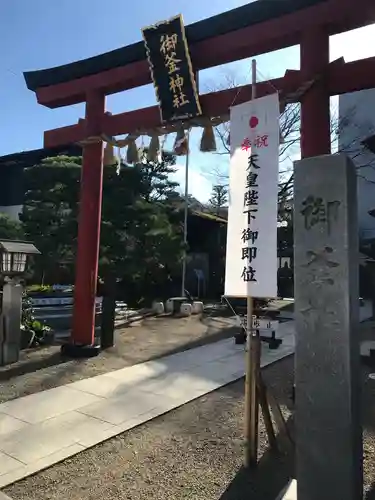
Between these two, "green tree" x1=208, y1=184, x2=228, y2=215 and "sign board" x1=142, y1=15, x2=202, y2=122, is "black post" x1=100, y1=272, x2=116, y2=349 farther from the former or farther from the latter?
"green tree" x1=208, y1=184, x2=228, y2=215

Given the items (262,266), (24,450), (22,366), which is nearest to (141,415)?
(24,450)

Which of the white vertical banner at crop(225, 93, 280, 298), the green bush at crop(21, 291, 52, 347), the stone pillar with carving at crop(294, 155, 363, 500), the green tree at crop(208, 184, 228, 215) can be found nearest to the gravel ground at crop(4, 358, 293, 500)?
the stone pillar with carving at crop(294, 155, 363, 500)

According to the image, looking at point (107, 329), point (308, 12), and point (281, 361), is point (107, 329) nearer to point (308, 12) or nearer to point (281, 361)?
point (281, 361)

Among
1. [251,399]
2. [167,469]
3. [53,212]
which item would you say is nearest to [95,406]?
[167,469]

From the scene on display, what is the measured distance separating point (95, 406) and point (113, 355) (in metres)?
3.01

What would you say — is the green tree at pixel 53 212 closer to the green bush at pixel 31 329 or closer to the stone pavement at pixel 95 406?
the green bush at pixel 31 329

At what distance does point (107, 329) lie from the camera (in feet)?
29.6

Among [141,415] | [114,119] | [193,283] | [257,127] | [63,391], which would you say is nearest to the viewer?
[257,127]

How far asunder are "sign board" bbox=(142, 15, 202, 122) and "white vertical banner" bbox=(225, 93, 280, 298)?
114 inches

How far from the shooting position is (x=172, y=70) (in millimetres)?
6891

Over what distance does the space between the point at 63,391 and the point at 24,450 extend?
196cm

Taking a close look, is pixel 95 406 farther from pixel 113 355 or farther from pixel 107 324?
pixel 107 324

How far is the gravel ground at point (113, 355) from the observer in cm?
639

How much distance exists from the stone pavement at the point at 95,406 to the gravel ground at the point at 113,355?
36 cm
